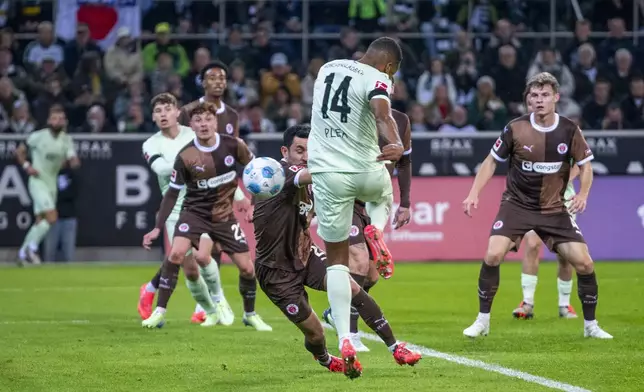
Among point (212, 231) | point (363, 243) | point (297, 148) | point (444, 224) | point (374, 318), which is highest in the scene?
point (297, 148)

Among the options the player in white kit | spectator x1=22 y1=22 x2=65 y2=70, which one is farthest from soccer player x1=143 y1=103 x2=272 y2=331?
spectator x1=22 y1=22 x2=65 y2=70

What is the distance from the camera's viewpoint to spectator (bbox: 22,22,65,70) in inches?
899

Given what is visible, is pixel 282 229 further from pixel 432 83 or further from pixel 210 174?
pixel 432 83

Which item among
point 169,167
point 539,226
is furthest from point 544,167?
point 169,167

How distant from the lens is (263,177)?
8516 mm

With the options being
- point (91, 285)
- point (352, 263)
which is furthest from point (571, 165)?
point (91, 285)

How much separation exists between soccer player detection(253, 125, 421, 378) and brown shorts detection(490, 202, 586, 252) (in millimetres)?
2720

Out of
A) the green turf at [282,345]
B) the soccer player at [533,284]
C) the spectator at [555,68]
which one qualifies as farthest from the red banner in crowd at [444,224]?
the soccer player at [533,284]

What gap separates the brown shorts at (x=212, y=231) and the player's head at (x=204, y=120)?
0.76 m

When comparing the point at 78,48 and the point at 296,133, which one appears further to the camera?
the point at 78,48

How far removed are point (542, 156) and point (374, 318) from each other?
125 inches

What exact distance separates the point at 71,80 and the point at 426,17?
640 cm

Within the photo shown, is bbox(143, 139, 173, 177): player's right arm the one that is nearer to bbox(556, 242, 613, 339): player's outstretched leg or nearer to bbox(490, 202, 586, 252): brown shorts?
bbox(490, 202, 586, 252): brown shorts

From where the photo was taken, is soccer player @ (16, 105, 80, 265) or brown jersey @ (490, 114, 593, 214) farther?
soccer player @ (16, 105, 80, 265)
